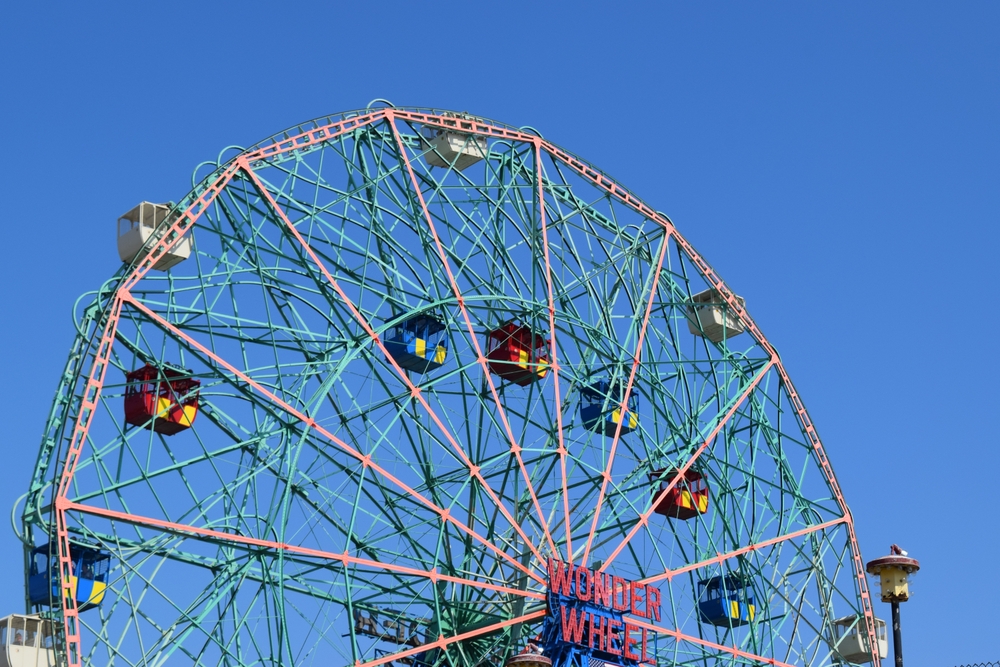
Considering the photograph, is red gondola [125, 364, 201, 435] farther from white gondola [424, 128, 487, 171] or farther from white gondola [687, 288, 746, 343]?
white gondola [687, 288, 746, 343]

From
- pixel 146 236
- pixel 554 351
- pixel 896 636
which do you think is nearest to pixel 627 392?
pixel 554 351

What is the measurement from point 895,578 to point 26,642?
62.5 ft

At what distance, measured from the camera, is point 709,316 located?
58219 millimetres

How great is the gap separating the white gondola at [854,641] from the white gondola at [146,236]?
23.8 meters

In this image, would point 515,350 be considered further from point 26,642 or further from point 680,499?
point 26,642

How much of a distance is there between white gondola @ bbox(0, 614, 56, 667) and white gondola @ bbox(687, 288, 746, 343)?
78.4 feet

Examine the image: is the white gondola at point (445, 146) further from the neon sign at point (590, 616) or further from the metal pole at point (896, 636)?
the metal pole at point (896, 636)

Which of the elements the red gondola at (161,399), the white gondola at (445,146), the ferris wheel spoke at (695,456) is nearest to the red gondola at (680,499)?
the ferris wheel spoke at (695,456)

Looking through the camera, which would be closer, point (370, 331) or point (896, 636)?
point (896, 636)

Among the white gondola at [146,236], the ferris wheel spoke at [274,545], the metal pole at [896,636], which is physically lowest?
the metal pole at [896,636]

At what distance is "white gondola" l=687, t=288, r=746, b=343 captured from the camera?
58.2 m

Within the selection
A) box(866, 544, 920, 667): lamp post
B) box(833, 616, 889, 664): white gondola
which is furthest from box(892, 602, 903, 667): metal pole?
box(833, 616, 889, 664): white gondola

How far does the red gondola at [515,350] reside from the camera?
2076 inches

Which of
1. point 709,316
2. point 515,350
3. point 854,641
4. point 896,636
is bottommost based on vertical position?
point 896,636
